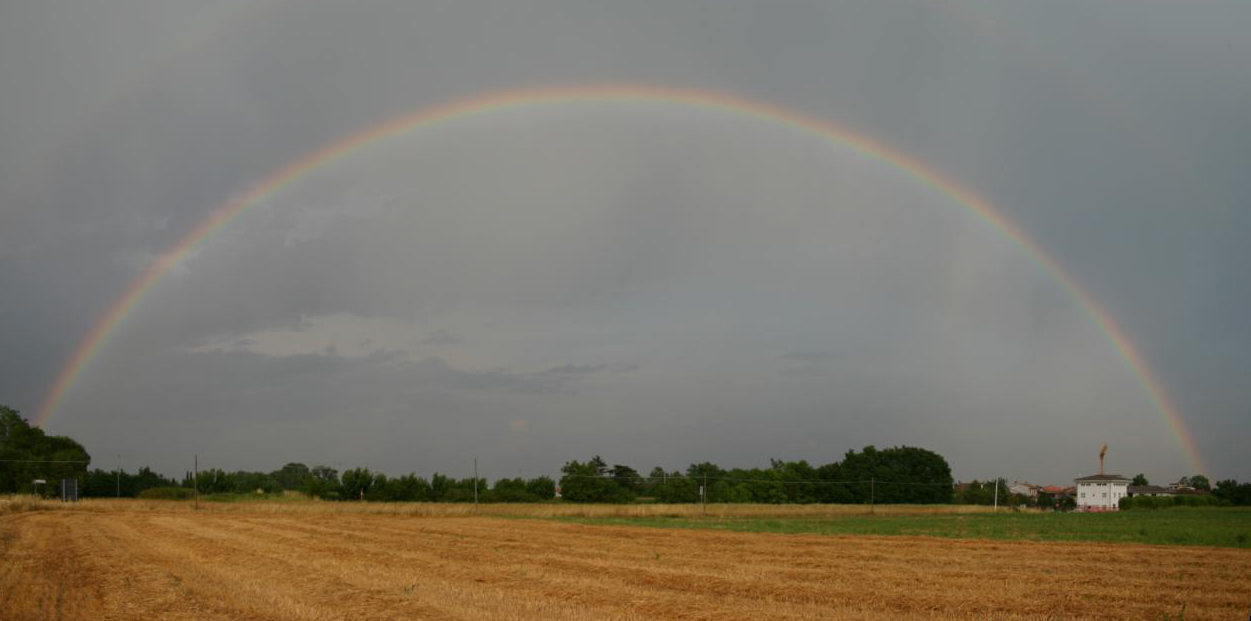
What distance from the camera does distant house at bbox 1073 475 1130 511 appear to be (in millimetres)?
174000

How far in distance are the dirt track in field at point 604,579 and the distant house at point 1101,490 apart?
532 feet

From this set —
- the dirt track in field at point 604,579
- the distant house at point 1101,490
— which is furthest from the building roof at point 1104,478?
the dirt track in field at point 604,579

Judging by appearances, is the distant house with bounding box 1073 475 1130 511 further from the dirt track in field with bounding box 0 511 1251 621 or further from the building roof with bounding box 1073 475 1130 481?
the dirt track in field with bounding box 0 511 1251 621

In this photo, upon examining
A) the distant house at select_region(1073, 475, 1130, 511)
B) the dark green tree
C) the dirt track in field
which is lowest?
the distant house at select_region(1073, 475, 1130, 511)

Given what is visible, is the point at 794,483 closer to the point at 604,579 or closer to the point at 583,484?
the point at 583,484

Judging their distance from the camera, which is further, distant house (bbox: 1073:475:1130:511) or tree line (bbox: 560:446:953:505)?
distant house (bbox: 1073:475:1130:511)

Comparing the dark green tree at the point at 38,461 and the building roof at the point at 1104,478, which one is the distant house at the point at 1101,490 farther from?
the dark green tree at the point at 38,461

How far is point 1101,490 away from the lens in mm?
176375

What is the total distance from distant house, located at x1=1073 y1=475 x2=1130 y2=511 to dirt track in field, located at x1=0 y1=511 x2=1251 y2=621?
6380 inches

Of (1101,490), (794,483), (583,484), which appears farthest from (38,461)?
(1101,490)

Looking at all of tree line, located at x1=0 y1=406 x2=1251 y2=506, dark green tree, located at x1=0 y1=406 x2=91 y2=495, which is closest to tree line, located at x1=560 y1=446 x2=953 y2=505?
tree line, located at x1=0 y1=406 x2=1251 y2=506

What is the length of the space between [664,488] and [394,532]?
217ft

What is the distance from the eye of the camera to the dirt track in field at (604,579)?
53.1ft

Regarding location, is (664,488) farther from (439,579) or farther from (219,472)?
(439,579)
